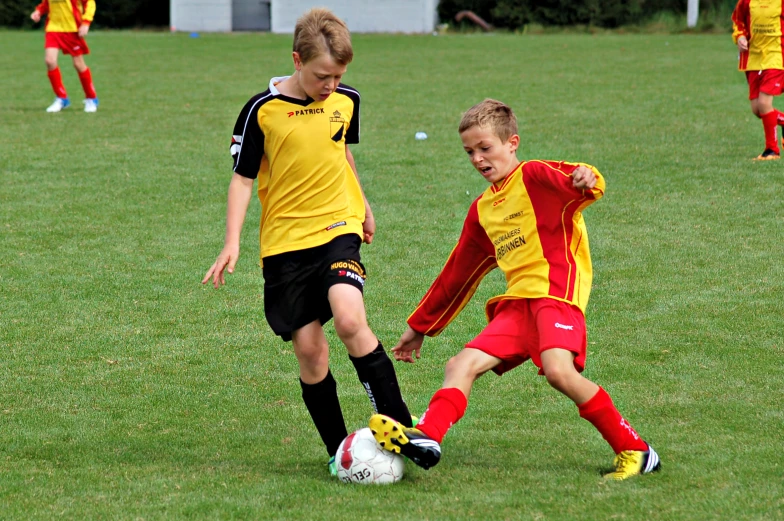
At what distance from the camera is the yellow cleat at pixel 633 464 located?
13.1 feet

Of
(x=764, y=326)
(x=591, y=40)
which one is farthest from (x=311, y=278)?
(x=591, y=40)

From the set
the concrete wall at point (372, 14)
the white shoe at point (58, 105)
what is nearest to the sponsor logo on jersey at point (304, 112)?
the white shoe at point (58, 105)

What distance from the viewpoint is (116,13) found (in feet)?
127

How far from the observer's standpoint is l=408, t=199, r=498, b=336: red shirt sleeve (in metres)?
4.40

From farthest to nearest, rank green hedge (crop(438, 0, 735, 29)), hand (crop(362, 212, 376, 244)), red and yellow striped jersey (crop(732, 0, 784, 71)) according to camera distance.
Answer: green hedge (crop(438, 0, 735, 29))
red and yellow striped jersey (crop(732, 0, 784, 71))
hand (crop(362, 212, 376, 244))

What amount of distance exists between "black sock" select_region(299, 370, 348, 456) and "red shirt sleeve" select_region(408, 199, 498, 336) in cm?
45

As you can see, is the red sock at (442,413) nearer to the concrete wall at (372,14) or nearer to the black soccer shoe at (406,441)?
the black soccer shoe at (406,441)

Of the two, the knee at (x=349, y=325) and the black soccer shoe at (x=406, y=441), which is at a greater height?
the knee at (x=349, y=325)

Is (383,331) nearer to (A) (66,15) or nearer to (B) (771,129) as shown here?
(B) (771,129)

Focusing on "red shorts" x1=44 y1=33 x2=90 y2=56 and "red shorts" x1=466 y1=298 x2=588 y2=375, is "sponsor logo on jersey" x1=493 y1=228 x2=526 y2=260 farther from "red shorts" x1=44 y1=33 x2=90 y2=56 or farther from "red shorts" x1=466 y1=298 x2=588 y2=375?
"red shorts" x1=44 y1=33 x2=90 y2=56

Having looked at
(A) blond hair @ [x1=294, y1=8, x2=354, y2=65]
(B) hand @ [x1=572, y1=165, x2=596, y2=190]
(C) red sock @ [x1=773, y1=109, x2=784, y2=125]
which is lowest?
(C) red sock @ [x1=773, y1=109, x2=784, y2=125]

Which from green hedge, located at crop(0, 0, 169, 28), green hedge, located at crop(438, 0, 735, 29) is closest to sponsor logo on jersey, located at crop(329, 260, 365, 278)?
green hedge, located at crop(438, 0, 735, 29)

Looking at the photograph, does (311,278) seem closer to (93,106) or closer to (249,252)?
(249,252)

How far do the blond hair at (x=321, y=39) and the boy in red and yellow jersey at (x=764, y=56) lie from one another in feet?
25.4
